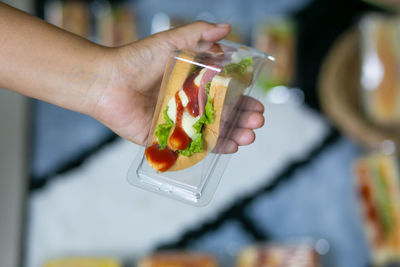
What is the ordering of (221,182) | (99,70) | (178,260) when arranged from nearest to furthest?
1. (99,70)
2. (178,260)
3. (221,182)

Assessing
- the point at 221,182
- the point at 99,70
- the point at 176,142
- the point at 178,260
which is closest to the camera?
the point at 176,142

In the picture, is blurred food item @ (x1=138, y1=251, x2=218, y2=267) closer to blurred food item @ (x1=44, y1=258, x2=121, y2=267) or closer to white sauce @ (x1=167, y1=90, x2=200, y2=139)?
blurred food item @ (x1=44, y1=258, x2=121, y2=267)

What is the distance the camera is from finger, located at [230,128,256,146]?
857 millimetres

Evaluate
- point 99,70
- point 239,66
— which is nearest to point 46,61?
point 99,70

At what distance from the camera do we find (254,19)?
168 cm

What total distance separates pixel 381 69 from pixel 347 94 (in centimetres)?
15

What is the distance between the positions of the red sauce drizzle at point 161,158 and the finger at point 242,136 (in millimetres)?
135

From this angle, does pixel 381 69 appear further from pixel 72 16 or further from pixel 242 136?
pixel 72 16

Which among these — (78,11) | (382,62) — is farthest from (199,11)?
(382,62)

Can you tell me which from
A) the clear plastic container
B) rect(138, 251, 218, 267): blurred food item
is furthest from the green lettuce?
rect(138, 251, 218, 267): blurred food item

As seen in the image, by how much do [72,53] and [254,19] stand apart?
98cm

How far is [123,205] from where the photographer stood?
161 cm

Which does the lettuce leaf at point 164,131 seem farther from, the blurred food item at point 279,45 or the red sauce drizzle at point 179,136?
the blurred food item at point 279,45

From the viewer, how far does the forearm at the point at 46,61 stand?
85 cm
